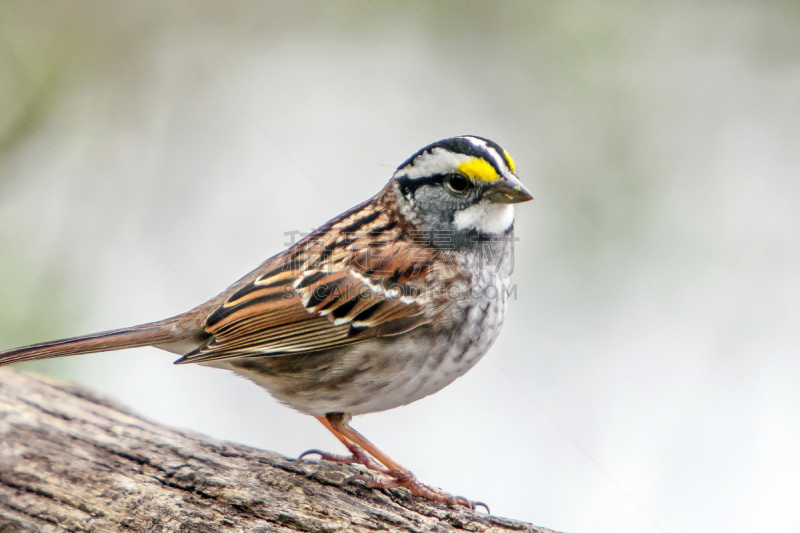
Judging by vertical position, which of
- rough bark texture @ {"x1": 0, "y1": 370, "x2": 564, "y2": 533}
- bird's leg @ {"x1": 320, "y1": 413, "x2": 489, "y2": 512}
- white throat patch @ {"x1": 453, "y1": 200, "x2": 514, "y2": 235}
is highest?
white throat patch @ {"x1": 453, "y1": 200, "x2": 514, "y2": 235}

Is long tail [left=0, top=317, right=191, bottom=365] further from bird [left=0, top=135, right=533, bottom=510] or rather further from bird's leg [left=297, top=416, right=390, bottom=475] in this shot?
bird's leg [left=297, top=416, right=390, bottom=475]

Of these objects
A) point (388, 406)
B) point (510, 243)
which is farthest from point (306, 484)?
point (510, 243)

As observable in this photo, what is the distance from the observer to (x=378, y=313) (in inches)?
137

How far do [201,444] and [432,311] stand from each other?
61.7 inches

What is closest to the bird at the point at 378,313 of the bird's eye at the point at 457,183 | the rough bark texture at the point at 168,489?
the bird's eye at the point at 457,183

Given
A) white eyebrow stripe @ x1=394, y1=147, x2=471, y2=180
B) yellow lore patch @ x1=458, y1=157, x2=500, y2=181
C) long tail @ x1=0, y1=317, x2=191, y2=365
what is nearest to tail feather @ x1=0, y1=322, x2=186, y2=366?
long tail @ x1=0, y1=317, x2=191, y2=365

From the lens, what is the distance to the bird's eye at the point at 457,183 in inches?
144

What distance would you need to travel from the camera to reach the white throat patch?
12.1 feet

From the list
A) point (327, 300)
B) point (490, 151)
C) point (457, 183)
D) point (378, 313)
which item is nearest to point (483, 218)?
point (457, 183)

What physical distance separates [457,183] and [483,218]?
0.82 feet

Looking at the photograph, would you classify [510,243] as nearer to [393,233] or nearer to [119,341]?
[393,233]

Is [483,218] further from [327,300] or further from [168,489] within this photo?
[168,489]

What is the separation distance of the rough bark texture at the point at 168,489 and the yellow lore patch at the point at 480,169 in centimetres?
176

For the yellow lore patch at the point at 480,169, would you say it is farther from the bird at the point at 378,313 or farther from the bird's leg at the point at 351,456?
the bird's leg at the point at 351,456
